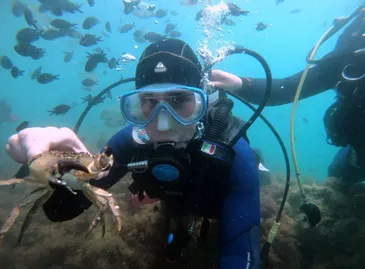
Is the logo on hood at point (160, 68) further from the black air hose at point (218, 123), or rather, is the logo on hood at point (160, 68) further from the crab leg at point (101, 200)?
the crab leg at point (101, 200)

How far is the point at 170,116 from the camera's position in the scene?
2742 mm

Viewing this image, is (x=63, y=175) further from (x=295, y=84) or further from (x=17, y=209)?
(x=295, y=84)

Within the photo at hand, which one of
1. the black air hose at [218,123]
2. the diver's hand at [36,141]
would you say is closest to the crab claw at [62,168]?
the diver's hand at [36,141]

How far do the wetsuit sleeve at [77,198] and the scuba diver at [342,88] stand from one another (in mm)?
1903

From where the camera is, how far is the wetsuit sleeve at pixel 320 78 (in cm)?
496

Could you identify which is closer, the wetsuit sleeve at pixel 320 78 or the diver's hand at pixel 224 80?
the diver's hand at pixel 224 80

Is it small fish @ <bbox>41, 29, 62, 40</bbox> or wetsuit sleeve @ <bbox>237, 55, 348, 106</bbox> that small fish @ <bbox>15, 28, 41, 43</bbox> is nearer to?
small fish @ <bbox>41, 29, 62, 40</bbox>

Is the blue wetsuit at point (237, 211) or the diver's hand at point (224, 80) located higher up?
the diver's hand at point (224, 80)

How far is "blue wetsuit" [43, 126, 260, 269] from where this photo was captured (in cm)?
240

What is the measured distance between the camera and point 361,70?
4512 millimetres

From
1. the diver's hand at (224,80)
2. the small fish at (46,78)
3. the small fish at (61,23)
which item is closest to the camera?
the diver's hand at (224,80)

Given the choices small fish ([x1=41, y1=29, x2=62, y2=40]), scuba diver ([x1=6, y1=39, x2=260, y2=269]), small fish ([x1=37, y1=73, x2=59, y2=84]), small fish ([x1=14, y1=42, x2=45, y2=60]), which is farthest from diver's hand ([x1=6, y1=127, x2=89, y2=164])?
small fish ([x1=41, y1=29, x2=62, y2=40])

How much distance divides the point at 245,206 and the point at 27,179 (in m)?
1.99

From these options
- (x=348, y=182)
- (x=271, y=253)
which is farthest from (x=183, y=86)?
(x=348, y=182)
